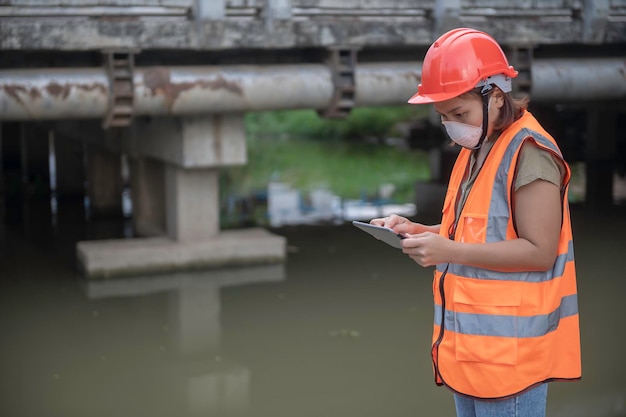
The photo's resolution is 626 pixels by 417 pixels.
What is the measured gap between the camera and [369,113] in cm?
2744

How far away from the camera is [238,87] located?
28.2 ft

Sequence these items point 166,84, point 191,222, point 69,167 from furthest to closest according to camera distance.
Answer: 1. point 69,167
2. point 191,222
3. point 166,84

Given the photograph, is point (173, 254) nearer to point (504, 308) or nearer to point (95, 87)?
point (95, 87)

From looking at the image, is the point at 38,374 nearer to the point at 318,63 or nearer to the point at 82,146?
the point at 318,63

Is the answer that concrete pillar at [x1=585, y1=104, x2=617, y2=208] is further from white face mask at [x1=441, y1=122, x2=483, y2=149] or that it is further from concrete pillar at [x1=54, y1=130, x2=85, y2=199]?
white face mask at [x1=441, y1=122, x2=483, y2=149]

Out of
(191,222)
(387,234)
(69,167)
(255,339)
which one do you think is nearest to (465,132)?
(387,234)

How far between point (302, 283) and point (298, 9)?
269 centimetres

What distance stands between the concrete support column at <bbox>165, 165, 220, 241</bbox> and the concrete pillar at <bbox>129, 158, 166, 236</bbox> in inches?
50.0

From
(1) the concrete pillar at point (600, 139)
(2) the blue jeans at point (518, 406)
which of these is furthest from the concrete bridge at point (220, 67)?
(1) the concrete pillar at point (600, 139)

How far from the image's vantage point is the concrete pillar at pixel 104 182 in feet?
41.3

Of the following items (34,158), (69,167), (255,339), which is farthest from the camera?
(34,158)

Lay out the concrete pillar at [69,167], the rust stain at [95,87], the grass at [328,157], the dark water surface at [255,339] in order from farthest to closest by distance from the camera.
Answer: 1. the grass at [328,157]
2. the concrete pillar at [69,167]
3. the rust stain at [95,87]
4. the dark water surface at [255,339]

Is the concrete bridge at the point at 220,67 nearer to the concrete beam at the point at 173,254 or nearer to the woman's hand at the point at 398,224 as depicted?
the concrete beam at the point at 173,254

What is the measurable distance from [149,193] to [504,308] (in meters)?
8.57
